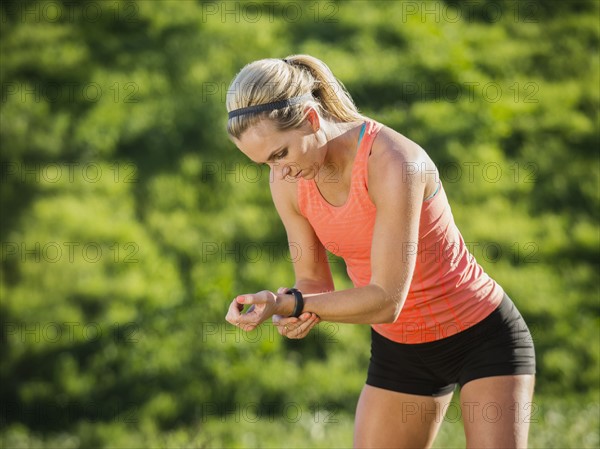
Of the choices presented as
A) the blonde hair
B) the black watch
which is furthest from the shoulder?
the black watch

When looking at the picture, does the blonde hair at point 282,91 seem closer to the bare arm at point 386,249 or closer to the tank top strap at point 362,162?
the tank top strap at point 362,162

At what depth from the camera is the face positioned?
234 centimetres

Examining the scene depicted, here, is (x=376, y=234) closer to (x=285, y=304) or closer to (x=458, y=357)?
(x=285, y=304)

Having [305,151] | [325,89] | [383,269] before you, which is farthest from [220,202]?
[383,269]

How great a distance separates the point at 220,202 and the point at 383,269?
15.0 feet

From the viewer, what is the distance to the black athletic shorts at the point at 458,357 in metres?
2.50

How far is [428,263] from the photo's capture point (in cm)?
254

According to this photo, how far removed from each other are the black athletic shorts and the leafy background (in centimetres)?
217

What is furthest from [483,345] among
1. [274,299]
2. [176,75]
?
[176,75]

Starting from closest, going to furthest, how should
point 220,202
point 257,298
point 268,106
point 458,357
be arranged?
point 257,298
point 268,106
point 458,357
point 220,202

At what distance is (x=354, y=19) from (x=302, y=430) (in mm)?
4471

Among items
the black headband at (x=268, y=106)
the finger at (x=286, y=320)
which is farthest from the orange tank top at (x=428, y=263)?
the finger at (x=286, y=320)

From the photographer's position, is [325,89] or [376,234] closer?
[376,234]

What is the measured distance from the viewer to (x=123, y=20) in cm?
807
